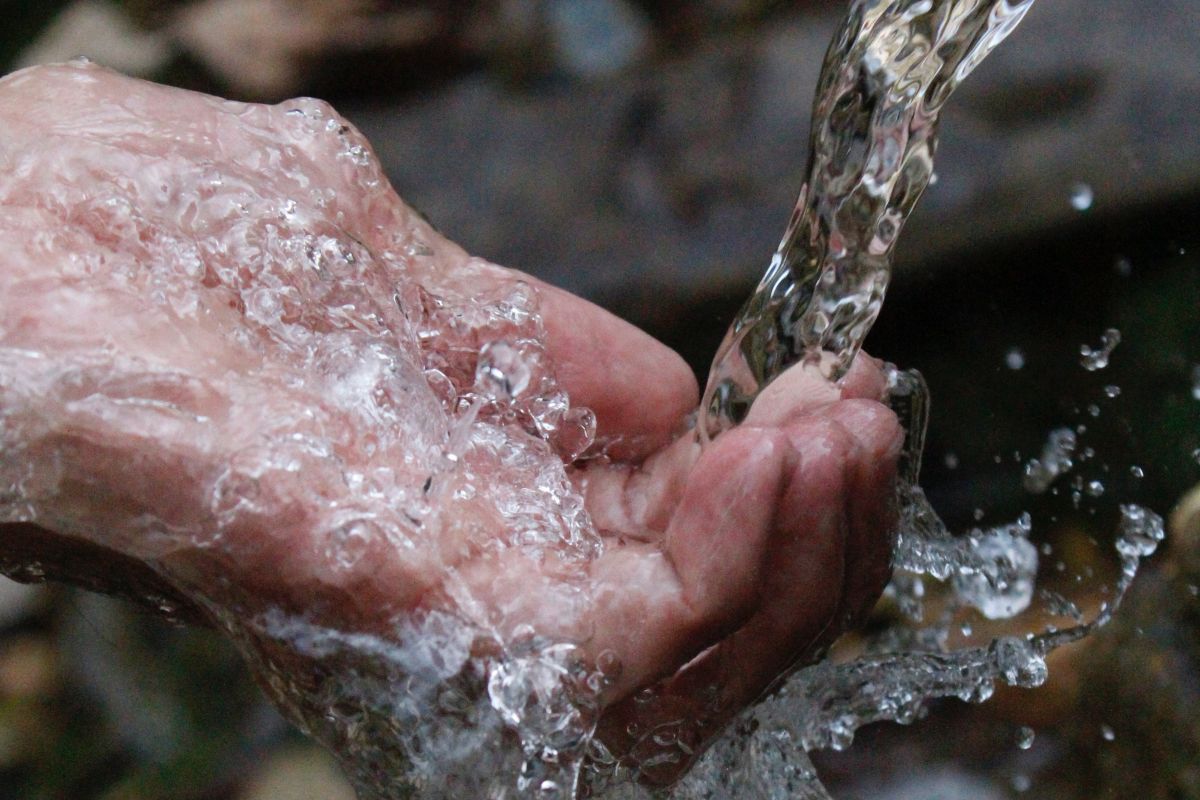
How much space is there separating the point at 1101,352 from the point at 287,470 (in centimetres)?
217

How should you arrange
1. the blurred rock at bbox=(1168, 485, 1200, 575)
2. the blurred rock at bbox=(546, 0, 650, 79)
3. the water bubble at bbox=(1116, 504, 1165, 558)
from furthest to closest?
the blurred rock at bbox=(546, 0, 650, 79), the water bubble at bbox=(1116, 504, 1165, 558), the blurred rock at bbox=(1168, 485, 1200, 575)

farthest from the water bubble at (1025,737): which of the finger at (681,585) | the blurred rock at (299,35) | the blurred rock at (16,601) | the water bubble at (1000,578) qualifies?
the blurred rock at (16,601)

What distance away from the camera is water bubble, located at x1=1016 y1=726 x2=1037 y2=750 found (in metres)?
2.52

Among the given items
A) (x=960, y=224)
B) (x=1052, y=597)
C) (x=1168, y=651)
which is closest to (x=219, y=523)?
(x=1168, y=651)

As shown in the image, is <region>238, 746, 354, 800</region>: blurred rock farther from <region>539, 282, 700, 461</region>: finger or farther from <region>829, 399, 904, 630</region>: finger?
<region>829, 399, 904, 630</region>: finger

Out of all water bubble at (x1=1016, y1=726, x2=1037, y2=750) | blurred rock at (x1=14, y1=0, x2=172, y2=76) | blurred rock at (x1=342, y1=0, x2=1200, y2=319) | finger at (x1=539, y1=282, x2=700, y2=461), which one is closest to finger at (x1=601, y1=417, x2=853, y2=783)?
finger at (x1=539, y1=282, x2=700, y2=461)

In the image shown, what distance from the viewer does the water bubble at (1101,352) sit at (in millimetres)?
2805

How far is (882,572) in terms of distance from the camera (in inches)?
53.5

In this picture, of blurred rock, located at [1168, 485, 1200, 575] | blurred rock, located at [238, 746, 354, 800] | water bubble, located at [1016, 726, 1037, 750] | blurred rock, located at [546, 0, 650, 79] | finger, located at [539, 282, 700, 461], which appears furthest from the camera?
blurred rock, located at [546, 0, 650, 79]

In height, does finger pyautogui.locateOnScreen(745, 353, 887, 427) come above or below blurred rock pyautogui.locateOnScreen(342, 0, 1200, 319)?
above

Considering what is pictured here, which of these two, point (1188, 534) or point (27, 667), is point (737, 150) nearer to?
point (1188, 534)

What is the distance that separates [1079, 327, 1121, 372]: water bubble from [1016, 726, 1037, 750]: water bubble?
2.63 feet

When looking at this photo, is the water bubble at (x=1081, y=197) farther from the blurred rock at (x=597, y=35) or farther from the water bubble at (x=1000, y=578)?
the blurred rock at (x=597, y=35)

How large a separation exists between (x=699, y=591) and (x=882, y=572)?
253 mm
